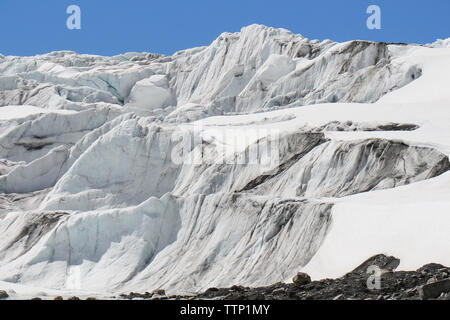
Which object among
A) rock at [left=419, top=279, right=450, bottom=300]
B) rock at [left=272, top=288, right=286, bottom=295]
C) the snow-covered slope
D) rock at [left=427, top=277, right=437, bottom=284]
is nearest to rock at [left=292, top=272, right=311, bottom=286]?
rock at [left=272, top=288, right=286, bottom=295]

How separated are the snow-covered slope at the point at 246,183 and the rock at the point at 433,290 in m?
4.49

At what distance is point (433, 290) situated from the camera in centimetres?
1406

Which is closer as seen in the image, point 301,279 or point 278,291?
point 278,291

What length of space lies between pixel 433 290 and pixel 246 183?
20705 millimetres

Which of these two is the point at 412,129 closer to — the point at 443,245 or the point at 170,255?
the point at 170,255

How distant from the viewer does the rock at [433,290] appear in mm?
14016

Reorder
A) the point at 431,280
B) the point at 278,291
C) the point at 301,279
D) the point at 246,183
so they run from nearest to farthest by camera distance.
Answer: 1. the point at 431,280
2. the point at 278,291
3. the point at 301,279
4. the point at 246,183

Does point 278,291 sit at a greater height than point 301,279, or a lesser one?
lesser

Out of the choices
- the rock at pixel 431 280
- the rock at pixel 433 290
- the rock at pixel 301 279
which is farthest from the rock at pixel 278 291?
the rock at pixel 433 290

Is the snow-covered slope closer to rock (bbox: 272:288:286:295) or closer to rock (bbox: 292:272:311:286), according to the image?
rock (bbox: 292:272:311:286)

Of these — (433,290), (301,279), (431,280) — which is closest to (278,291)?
(301,279)

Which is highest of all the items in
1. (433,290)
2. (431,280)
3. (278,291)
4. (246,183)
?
(246,183)

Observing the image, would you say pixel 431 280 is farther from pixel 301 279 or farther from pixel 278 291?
pixel 301 279

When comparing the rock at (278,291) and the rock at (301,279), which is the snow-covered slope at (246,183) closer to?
the rock at (301,279)
